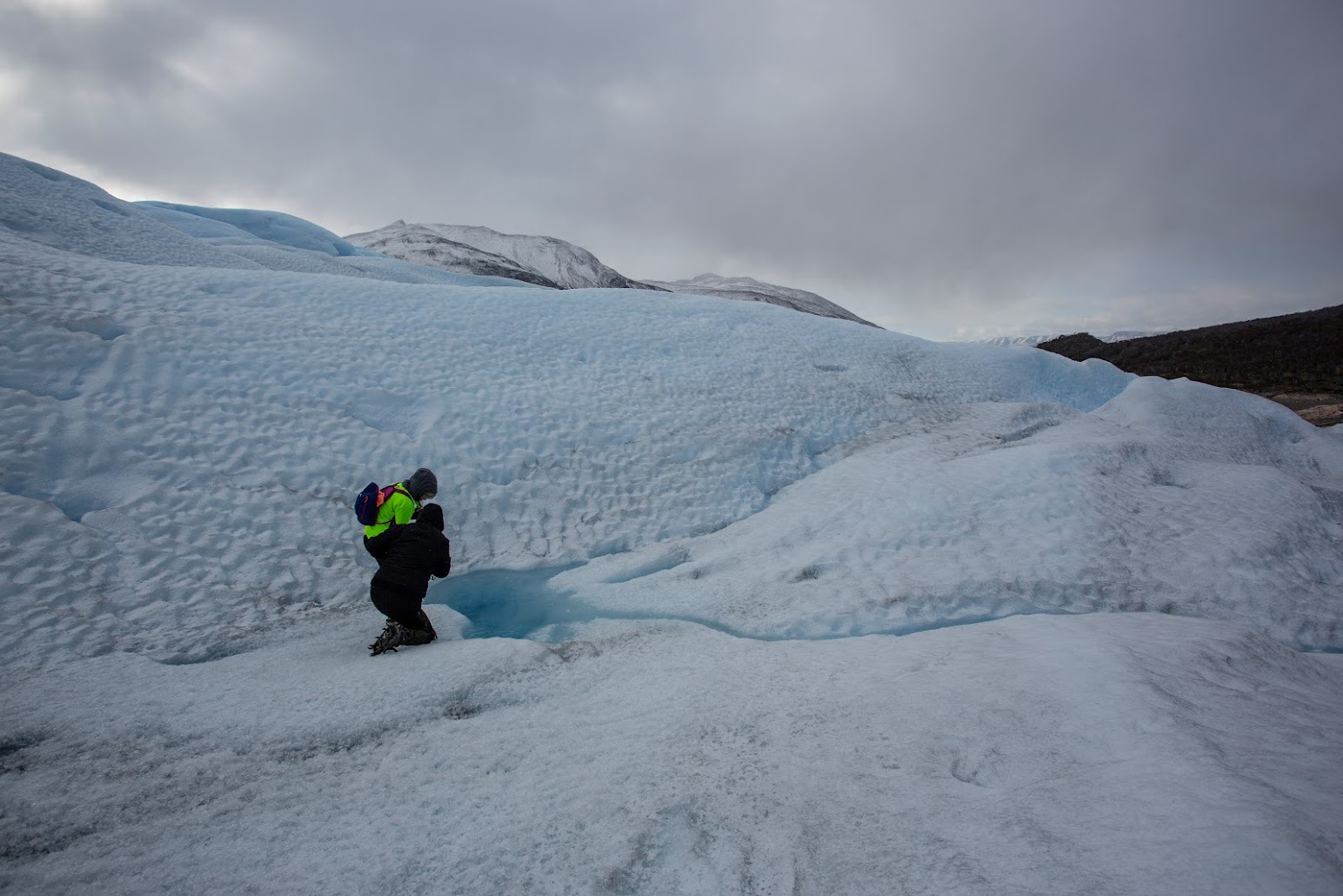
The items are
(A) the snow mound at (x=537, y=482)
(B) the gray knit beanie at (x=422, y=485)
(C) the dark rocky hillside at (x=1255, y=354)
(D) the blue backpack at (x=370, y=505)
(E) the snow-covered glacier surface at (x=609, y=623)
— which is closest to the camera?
(E) the snow-covered glacier surface at (x=609, y=623)

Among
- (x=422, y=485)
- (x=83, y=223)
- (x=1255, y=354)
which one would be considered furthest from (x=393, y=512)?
(x=1255, y=354)

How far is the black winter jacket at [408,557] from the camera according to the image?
470 centimetres

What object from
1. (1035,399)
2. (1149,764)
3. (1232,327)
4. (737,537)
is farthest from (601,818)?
(1232,327)

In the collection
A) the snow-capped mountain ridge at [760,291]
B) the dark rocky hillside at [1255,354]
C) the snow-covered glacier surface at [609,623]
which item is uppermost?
the snow-capped mountain ridge at [760,291]

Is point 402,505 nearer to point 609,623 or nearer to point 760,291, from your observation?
point 609,623

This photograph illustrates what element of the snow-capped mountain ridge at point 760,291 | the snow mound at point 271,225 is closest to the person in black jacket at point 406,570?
the snow mound at point 271,225

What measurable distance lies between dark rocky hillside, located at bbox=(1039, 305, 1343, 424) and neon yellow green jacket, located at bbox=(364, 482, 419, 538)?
32625mm

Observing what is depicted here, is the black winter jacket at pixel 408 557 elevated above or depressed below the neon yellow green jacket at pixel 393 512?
below

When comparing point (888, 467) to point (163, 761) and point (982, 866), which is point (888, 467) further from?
point (163, 761)

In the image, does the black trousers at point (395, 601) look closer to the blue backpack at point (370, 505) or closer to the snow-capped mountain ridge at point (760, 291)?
the blue backpack at point (370, 505)

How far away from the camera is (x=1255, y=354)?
3325cm

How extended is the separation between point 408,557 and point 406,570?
0.10 m

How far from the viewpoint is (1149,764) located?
9.98 ft

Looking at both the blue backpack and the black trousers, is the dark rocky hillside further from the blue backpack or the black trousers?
the blue backpack
